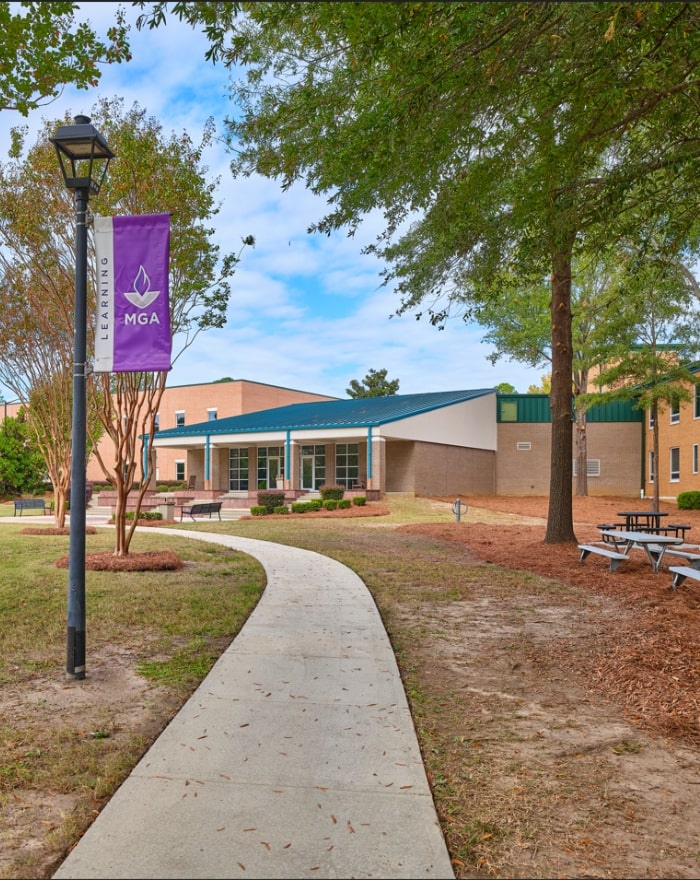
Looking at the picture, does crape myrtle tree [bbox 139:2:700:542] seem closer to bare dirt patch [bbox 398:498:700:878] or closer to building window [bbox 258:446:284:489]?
bare dirt patch [bbox 398:498:700:878]

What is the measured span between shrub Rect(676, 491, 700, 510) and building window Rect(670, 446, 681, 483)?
504 centimetres

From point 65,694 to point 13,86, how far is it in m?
6.12

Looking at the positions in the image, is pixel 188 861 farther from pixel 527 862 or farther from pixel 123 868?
pixel 527 862

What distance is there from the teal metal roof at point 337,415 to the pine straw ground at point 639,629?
17008 mm

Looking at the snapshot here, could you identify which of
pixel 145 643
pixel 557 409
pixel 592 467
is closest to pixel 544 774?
pixel 145 643

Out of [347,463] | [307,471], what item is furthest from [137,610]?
[307,471]

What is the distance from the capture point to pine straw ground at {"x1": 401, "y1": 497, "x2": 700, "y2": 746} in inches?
207

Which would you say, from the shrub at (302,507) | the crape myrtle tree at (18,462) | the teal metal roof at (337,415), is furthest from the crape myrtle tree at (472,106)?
the crape myrtle tree at (18,462)

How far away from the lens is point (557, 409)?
15.1 m

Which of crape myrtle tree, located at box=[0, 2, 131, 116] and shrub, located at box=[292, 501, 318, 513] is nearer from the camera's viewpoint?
crape myrtle tree, located at box=[0, 2, 131, 116]

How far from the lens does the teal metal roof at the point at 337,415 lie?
117 feet

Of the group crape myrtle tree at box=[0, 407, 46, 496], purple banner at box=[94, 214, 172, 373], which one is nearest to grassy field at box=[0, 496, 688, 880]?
purple banner at box=[94, 214, 172, 373]

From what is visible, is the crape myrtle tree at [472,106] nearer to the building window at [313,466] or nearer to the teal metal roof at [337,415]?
the teal metal roof at [337,415]

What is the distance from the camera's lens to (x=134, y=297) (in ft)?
19.4
